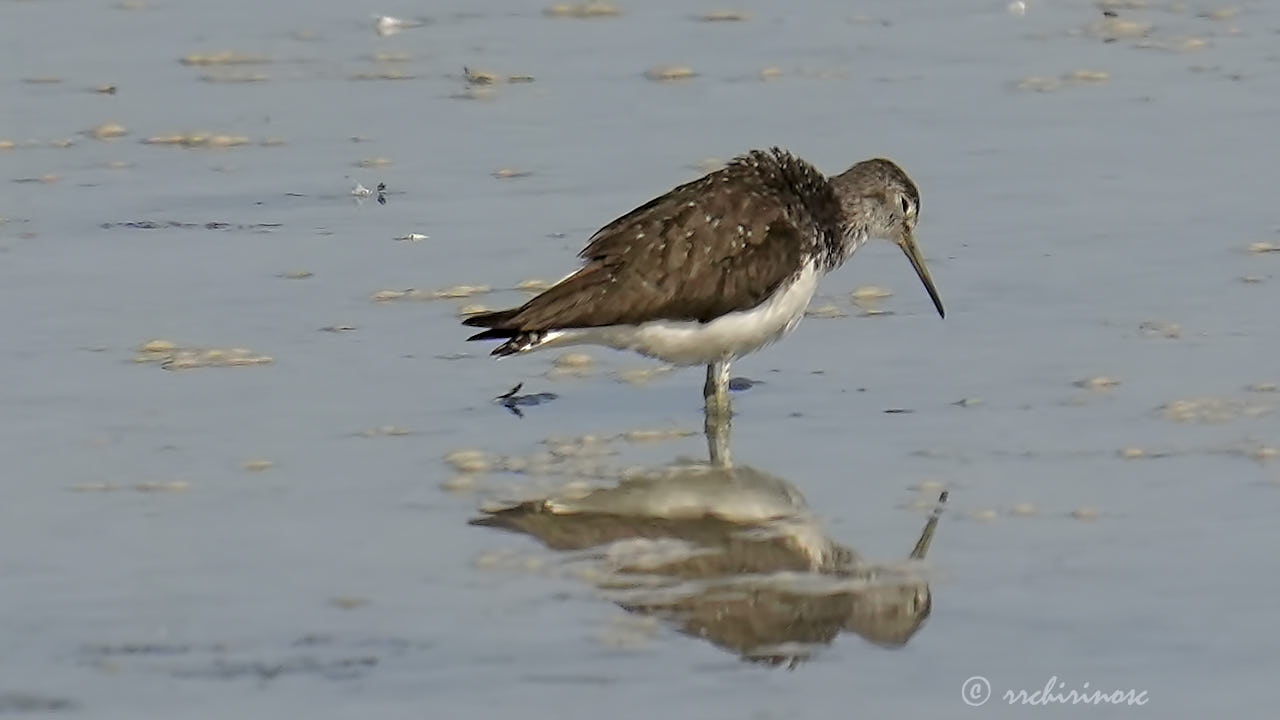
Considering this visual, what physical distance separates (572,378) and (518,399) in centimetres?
54

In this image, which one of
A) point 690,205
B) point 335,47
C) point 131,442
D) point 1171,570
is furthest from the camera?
point 335,47

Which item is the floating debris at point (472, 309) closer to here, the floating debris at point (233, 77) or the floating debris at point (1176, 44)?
the floating debris at point (233, 77)

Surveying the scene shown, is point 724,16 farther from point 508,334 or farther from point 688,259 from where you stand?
point 508,334

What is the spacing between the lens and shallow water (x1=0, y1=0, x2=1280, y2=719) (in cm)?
741

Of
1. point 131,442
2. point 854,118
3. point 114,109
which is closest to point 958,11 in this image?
point 854,118

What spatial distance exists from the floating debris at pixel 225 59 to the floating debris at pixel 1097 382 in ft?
23.7

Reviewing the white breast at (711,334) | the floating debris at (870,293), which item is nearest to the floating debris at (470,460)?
the white breast at (711,334)

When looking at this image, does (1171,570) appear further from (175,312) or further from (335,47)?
(335,47)

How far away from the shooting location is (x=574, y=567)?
8.27 m

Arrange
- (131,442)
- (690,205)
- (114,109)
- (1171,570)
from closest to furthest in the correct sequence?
(1171,570) → (131,442) → (690,205) → (114,109)

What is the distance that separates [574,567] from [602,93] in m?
6.99

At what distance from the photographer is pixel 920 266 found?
1138 cm

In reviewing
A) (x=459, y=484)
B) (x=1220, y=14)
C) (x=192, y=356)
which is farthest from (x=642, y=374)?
(x=1220, y=14)

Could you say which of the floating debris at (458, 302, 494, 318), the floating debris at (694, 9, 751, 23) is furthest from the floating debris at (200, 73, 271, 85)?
the floating debris at (458, 302, 494, 318)
